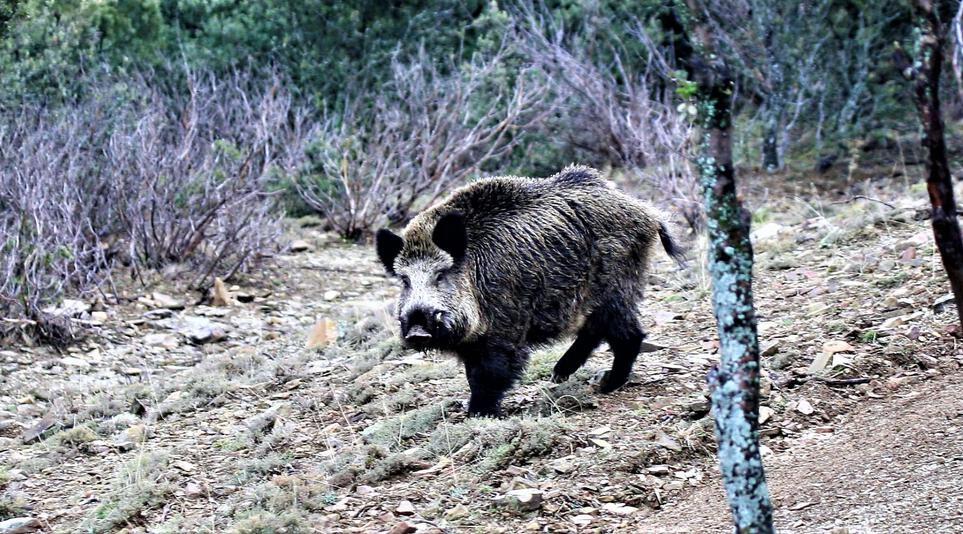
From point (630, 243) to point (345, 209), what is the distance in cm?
781

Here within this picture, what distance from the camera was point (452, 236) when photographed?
6.59 m

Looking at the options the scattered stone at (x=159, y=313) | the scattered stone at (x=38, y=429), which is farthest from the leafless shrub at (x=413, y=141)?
the scattered stone at (x=38, y=429)

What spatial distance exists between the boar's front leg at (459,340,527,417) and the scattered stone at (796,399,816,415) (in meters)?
1.64

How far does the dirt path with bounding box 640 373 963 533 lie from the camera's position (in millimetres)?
4551

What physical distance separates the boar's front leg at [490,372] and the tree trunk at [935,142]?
3.11 m

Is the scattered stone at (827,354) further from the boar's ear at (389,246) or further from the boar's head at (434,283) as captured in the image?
the boar's ear at (389,246)

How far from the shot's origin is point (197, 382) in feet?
27.3

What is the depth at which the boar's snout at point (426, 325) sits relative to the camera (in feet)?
20.8

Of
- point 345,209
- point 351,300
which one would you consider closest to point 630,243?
point 351,300

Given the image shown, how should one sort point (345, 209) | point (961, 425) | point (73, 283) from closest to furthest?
point (961, 425) → point (73, 283) → point (345, 209)

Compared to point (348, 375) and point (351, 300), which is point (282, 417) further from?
point (351, 300)

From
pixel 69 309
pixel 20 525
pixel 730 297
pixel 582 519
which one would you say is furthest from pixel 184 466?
pixel 69 309

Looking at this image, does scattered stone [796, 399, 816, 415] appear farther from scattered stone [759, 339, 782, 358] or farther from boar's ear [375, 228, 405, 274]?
boar's ear [375, 228, 405, 274]

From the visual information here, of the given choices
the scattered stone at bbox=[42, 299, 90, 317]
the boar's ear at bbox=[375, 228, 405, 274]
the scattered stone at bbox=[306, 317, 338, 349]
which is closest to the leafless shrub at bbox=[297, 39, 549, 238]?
the scattered stone at bbox=[42, 299, 90, 317]
